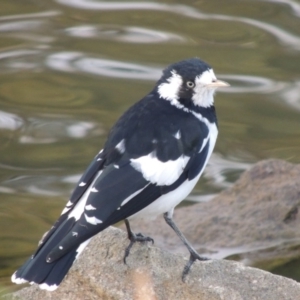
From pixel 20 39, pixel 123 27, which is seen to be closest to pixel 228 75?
pixel 123 27

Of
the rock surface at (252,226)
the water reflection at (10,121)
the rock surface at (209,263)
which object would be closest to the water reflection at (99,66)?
the water reflection at (10,121)

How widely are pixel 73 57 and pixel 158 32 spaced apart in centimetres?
117

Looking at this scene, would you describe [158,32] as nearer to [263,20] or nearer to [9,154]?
[263,20]

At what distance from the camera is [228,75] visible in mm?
10773

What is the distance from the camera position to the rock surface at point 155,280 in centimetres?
547

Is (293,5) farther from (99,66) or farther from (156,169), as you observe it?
Answer: (156,169)

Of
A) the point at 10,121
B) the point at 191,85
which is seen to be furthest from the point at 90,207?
the point at 10,121

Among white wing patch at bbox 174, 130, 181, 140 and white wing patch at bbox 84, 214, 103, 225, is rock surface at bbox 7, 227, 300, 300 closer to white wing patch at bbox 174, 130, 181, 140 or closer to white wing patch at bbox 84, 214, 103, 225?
white wing patch at bbox 84, 214, 103, 225

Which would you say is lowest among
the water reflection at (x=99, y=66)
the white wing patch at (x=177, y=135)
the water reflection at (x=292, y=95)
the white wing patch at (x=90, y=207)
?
the water reflection at (x=99, y=66)

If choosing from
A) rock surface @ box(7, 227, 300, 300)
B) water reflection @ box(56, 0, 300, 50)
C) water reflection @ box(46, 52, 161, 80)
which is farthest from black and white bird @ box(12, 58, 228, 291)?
water reflection @ box(56, 0, 300, 50)

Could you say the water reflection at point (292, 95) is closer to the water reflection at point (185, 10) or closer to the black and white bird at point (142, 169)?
the water reflection at point (185, 10)

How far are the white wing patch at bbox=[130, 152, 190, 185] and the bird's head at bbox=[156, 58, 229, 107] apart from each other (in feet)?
1.74

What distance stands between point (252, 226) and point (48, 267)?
2585 mm

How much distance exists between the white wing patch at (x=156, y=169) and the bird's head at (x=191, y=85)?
1.74ft
